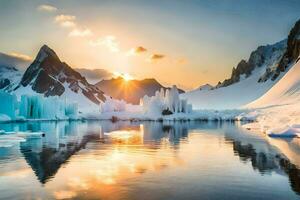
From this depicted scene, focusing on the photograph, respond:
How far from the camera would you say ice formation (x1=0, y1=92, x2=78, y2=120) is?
3954 inches

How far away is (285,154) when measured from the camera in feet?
100

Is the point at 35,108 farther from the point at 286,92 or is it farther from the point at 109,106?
the point at 286,92

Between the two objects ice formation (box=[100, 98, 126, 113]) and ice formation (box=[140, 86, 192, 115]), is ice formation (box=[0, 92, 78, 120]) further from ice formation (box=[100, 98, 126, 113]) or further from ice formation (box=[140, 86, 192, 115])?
ice formation (box=[140, 86, 192, 115])

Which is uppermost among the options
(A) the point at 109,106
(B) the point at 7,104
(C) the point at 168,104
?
(A) the point at 109,106

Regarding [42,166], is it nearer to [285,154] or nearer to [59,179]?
[59,179]

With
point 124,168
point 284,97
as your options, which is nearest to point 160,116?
point 284,97

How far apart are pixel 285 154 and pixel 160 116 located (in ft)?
295

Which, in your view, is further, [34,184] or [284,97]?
[284,97]

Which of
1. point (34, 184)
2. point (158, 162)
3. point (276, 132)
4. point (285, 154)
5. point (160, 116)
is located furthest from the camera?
point (160, 116)

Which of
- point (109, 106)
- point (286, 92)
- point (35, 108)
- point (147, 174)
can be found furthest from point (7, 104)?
point (286, 92)

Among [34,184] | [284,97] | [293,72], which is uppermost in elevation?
[293,72]

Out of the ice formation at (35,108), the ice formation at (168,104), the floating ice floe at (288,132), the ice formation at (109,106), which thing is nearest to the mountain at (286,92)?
the ice formation at (168,104)

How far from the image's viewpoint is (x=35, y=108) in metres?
118

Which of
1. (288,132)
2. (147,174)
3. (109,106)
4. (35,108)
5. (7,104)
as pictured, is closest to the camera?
(147,174)
